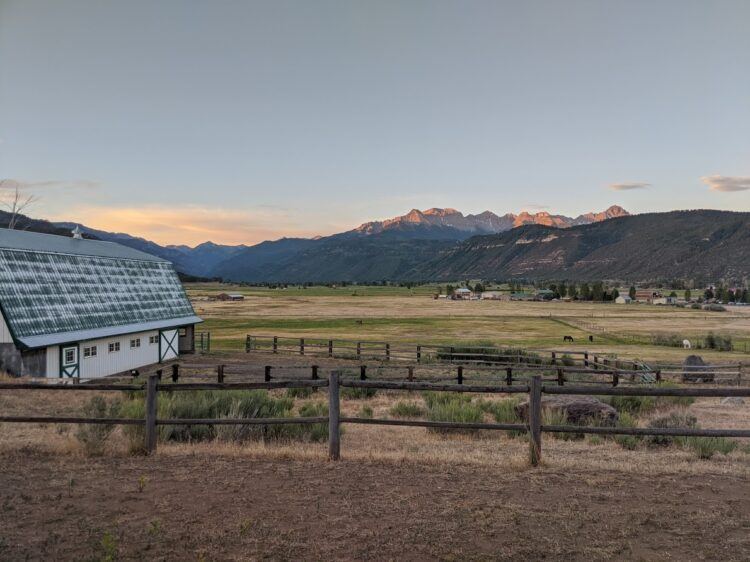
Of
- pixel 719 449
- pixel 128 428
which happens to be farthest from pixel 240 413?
pixel 719 449

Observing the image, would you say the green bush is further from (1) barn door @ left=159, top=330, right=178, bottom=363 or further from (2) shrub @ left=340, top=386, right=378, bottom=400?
(1) barn door @ left=159, top=330, right=178, bottom=363

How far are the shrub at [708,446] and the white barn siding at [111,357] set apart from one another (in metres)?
21.9

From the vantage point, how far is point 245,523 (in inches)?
244

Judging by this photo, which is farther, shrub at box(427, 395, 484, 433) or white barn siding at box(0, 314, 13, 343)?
white barn siding at box(0, 314, 13, 343)

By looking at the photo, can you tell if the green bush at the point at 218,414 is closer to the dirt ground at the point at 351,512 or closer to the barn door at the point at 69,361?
the dirt ground at the point at 351,512

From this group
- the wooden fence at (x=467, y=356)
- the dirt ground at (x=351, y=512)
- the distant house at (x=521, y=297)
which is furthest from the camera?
the distant house at (x=521, y=297)

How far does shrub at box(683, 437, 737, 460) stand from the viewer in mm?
9781

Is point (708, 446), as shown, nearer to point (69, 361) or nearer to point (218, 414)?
point (218, 414)

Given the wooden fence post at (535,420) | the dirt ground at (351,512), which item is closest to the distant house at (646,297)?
the wooden fence post at (535,420)

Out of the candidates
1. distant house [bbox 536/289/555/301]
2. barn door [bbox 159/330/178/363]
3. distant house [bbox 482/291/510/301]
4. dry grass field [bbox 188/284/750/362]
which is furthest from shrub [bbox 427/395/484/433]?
distant house [bbox 536/289/555/301]

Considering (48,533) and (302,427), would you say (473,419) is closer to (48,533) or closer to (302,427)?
(302,427)

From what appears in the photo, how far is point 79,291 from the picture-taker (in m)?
27.8

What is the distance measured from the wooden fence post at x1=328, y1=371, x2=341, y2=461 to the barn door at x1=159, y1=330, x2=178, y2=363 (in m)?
26.9

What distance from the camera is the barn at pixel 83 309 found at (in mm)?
22750
